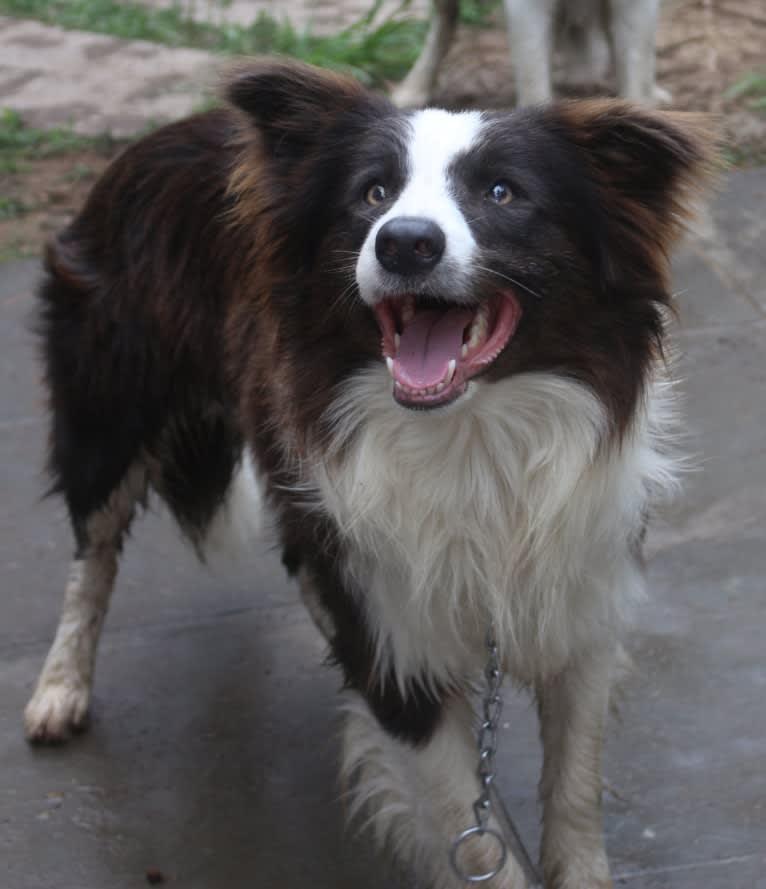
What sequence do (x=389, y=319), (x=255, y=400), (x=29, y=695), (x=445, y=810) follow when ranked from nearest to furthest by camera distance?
(x=389, y=319) < (x=445, y=810) < (x=255, y=400) < (x=29, y=695)

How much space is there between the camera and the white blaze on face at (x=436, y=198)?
9.61ft

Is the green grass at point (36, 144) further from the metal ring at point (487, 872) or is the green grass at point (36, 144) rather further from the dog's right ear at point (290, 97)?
the metal ring at point (487, 872)

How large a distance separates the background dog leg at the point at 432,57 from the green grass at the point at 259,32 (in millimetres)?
500

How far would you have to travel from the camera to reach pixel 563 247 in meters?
3.13

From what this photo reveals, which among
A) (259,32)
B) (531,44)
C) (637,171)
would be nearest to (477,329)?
(637,171)

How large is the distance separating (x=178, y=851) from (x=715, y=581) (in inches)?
69.3

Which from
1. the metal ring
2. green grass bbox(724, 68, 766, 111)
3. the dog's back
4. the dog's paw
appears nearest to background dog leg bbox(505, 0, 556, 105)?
green grass bbox(724, 68, 766, 111)

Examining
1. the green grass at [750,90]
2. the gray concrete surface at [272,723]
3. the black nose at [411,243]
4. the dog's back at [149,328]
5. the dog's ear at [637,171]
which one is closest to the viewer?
the black nose at [411,243]

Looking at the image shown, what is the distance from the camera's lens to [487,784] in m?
3.38

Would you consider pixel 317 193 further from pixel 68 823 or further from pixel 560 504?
pixel 68 823

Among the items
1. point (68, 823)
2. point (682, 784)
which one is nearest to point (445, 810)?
point (682, 784)

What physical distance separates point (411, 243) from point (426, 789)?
1282 mm

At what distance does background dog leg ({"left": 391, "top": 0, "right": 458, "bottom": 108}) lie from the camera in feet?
26.0

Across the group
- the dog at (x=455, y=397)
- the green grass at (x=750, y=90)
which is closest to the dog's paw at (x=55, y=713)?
the dog at (x=455, y=397)
